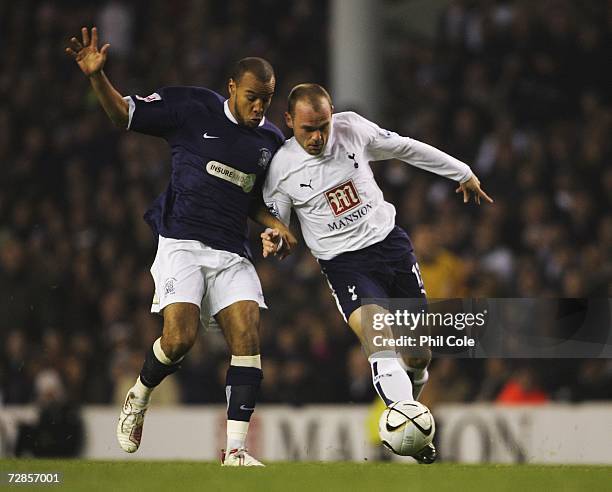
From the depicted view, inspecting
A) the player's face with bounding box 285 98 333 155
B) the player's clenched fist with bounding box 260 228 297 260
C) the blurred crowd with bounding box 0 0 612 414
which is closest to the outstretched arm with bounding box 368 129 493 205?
the player's face with bounding box 285 98 333 155

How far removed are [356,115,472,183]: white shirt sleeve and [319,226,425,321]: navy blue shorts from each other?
1.46 feet

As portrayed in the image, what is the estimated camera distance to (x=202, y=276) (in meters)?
7.43

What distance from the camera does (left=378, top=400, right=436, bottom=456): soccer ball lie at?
22.3ft

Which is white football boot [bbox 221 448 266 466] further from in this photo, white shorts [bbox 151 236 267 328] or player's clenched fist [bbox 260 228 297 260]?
player's clenched fist [bbox 260 228 297 260]

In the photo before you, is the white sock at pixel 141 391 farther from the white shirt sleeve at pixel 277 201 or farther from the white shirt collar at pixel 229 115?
the white shirt collar at pixel 229 115

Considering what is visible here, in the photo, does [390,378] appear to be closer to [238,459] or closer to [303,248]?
[238,459]

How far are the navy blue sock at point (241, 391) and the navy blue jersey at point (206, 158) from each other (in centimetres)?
70

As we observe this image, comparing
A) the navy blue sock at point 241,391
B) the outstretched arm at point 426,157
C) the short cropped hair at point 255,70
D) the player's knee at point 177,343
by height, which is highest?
the short cropped hair at point 255,70

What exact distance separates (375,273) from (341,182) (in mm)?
572

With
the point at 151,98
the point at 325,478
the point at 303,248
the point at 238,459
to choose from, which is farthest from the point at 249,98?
the point at 303,248

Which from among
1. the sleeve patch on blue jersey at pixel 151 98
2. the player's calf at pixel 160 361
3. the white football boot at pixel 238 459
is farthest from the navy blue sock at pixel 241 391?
the sleeve patch on blue jersey at pixel 151 98

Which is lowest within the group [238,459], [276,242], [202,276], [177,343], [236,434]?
[238,459]

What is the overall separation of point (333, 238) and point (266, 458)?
5.05 metres

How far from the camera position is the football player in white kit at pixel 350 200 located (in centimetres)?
736
